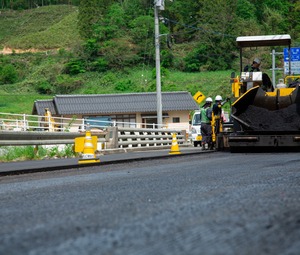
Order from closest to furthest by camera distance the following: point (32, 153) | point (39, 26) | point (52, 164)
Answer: point (52, 164) → point (32, 153) → point (39, 26)

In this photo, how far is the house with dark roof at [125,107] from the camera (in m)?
60.3

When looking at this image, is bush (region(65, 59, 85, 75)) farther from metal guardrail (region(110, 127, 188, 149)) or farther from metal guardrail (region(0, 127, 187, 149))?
metal guardrail (region(110, 127, 188, 149))

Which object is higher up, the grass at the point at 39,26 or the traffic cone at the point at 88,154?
the grass at the point at 39,26

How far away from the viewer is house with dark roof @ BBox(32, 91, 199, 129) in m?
60.3

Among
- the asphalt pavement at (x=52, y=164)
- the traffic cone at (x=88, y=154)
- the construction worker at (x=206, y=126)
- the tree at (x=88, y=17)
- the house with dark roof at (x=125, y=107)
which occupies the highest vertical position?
the tree at (x=88, y=17)

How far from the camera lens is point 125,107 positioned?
199 ft

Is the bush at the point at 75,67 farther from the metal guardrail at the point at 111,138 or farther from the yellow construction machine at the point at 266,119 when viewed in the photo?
the yellow construction machine at the point at 266,119

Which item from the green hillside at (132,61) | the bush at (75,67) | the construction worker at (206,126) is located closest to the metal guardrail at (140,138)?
the construction worker at (206,126)

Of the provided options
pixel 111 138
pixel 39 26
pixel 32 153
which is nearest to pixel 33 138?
pixel 32 153

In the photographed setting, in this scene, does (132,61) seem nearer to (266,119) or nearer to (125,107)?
(125,107)

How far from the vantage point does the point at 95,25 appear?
10444 centimetres

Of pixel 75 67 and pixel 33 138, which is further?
pixel 75 67

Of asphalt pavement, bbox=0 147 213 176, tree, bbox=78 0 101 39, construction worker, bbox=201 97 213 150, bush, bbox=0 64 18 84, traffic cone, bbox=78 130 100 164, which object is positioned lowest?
asphalt pavement, bbox=0 147 213 176

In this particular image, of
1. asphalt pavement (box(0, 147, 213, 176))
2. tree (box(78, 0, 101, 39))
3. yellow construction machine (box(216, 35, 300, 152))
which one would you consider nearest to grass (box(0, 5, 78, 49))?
tree (box(78, 0, 101, 39))
